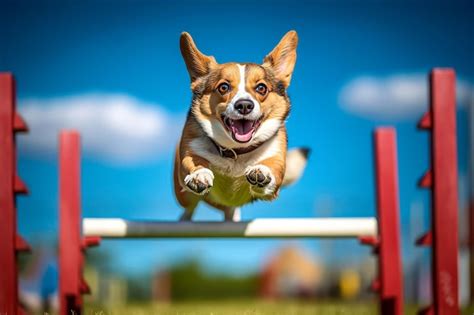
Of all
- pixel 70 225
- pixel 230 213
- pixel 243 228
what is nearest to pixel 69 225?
pixel 70 225

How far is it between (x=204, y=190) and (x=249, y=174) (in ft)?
0.90

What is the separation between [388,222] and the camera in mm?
3525

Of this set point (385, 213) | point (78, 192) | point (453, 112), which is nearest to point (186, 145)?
point (78, 192)

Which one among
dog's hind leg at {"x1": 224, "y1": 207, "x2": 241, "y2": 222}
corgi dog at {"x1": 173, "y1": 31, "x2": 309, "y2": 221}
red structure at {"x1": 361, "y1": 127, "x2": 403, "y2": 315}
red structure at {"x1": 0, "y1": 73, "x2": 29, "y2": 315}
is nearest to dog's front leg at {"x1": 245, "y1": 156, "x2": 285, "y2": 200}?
corgi dog at {"x1": 173, "y1": 31, "x2": 309, "y2": 221}

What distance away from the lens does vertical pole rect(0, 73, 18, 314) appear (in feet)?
10.9

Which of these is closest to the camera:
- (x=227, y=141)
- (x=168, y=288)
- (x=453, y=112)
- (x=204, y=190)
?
(x=453, y=112)

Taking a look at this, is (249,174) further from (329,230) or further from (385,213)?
(385,213)

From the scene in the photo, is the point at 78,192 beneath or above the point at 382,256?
above

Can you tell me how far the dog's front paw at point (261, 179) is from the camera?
3.65m

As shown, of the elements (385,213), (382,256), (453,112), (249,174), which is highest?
(453,112)

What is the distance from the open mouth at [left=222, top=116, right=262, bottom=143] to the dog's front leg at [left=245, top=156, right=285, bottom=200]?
189mm

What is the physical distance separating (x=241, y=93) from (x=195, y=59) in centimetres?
51

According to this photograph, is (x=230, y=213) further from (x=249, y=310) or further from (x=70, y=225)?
(x=70, y=225)

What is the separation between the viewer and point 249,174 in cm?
366
